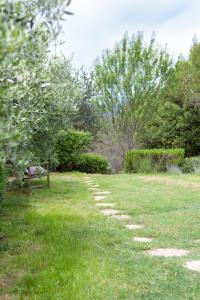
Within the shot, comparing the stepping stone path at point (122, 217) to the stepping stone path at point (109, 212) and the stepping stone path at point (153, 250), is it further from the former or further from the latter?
the stepping stone path at point (109, 212)

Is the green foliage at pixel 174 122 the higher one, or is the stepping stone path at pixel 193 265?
the green foliage at pixel 174 122

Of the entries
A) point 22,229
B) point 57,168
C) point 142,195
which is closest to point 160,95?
point 57,168

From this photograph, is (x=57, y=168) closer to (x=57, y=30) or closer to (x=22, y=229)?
(x=22, y=229)

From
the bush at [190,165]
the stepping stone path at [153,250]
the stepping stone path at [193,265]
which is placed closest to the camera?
the stepping stone path at [193,265]

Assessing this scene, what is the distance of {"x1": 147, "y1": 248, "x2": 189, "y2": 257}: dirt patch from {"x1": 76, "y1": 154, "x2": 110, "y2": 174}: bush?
36.6ft

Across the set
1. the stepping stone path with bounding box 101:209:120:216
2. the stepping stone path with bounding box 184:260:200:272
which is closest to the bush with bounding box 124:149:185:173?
the stepping stone path with bounding box 101:209:120:216

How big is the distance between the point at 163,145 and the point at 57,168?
7.24m

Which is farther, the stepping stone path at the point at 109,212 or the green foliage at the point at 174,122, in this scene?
the green foliage at the point at 174,122

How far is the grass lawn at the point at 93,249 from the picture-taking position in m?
3.36

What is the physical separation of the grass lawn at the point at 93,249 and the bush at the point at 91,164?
24.7ft

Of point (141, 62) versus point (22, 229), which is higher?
point (141, 62)

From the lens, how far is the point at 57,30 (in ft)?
9.20

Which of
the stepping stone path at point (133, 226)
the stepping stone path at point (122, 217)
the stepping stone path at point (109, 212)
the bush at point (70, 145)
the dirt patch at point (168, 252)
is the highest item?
the bush at point (70, 145)

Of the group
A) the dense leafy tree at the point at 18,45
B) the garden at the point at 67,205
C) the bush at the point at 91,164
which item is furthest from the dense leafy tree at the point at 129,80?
the dense leafy tree at the point at 18,45
